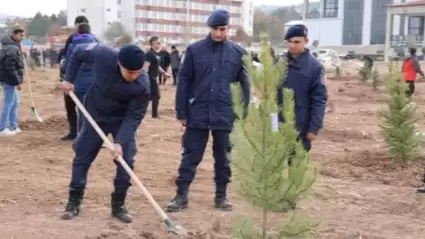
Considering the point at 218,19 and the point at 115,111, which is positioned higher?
the point at 218,19

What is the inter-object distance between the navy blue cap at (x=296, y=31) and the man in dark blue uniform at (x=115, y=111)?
1236 millimetres

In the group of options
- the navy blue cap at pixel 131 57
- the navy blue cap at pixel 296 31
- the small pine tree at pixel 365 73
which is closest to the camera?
the navy blue cap at pixel 131 57

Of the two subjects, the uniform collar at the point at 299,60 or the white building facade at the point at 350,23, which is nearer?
the uniform collar at the point at 299,60

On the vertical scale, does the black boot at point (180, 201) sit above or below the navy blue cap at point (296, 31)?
below

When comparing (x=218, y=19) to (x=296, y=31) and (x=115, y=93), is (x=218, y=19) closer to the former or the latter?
(x=296, y=31)

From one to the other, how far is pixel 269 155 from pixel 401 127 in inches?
200

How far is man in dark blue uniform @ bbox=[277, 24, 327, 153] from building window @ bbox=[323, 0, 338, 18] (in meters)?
80.0

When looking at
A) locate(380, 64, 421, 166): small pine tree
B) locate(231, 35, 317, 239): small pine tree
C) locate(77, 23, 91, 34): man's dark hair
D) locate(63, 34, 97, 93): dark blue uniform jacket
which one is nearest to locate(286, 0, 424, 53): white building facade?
locate(380, 64, 421, 166): small pine tree

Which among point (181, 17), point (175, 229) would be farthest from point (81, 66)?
point (181, 17)

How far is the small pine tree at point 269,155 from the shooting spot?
3.82 meters

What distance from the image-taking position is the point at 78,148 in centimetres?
549

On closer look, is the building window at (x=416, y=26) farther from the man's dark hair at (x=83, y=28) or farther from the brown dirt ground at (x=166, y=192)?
the man's dark hair at (x=83, y=28)

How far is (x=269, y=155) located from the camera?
3.87 m

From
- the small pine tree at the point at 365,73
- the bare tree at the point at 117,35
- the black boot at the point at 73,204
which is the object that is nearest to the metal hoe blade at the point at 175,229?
the black boot at the point at 73,204
